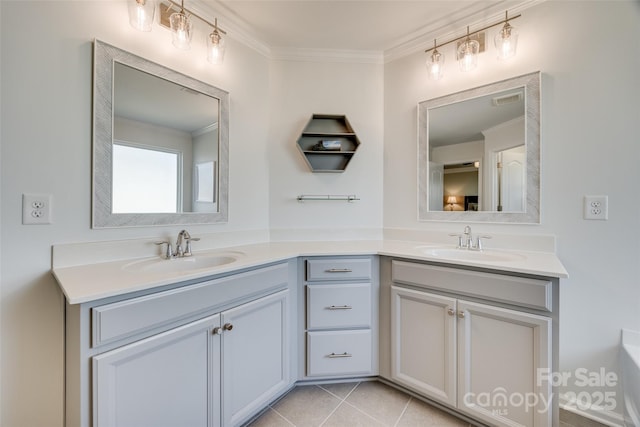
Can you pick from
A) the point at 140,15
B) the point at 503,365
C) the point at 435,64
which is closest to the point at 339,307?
the point at 503,365

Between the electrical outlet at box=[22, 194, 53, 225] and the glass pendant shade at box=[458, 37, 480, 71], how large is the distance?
2.33 metres

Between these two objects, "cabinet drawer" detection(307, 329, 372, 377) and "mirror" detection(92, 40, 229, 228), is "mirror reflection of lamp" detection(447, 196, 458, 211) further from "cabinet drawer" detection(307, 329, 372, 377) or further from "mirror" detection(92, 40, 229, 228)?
"mirror" detection(92, 40, 229, 228)

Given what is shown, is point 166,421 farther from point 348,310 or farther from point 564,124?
point 564,124

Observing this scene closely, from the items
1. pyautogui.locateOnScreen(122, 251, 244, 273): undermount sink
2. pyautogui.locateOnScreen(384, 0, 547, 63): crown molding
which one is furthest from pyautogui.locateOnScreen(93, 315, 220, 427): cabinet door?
pyautogui.locateOnScreen(384, 0, 547, 63): crown molding

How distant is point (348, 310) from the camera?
1.70 m

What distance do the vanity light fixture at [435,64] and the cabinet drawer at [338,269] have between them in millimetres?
1377

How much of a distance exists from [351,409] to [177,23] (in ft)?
7.59

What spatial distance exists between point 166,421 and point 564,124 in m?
2.38

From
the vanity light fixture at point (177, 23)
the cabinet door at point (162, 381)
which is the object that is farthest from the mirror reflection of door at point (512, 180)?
the vanity light fixture at point (177, 23)

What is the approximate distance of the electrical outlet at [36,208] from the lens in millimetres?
1083

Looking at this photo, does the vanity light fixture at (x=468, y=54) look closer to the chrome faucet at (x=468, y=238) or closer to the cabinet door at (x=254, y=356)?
the chrome faucet at (x=468, y=238)

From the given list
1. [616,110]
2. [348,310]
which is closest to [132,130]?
[348,310]

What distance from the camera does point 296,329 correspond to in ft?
5.47

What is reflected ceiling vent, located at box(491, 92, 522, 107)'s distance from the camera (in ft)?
5.44
